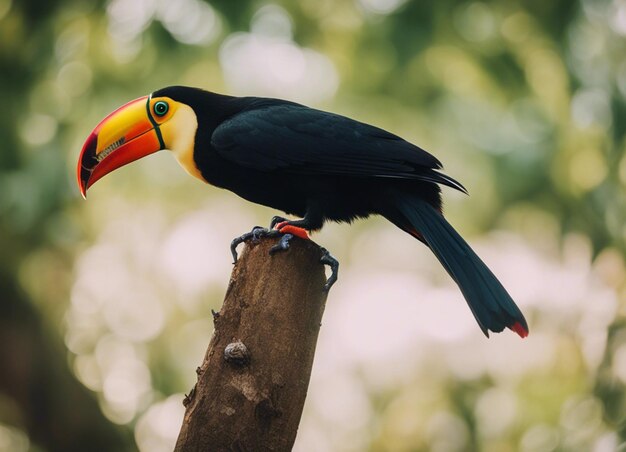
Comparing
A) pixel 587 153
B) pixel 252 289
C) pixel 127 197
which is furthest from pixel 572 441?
pixel 127 197

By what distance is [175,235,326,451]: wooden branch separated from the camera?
2.56 meters

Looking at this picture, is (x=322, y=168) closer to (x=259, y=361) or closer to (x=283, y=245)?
(x=283, y=245)

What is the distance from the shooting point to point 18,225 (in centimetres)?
590

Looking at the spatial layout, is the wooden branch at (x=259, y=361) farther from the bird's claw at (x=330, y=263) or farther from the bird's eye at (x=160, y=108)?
the bird's eye at (x=160, y=108)

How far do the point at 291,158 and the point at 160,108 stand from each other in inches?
27.1

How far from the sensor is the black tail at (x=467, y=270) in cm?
278

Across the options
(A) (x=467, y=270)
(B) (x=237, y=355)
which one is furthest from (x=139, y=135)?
(A) (x=467, y=270)

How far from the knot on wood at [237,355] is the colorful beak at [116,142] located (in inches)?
50.5

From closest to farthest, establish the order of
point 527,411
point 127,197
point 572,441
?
point 572,441, point 527,411, point 127,197

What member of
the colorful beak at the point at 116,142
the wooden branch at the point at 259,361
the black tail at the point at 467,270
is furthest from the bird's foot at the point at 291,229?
the colorful beak at the point at 116,142

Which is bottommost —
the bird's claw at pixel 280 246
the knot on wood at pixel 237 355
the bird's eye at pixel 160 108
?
the knot on wood at pixel 237 355

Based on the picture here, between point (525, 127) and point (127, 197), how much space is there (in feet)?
10.1

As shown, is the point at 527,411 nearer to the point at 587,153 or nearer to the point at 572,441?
the point at 572,441

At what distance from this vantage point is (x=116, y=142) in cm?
357
